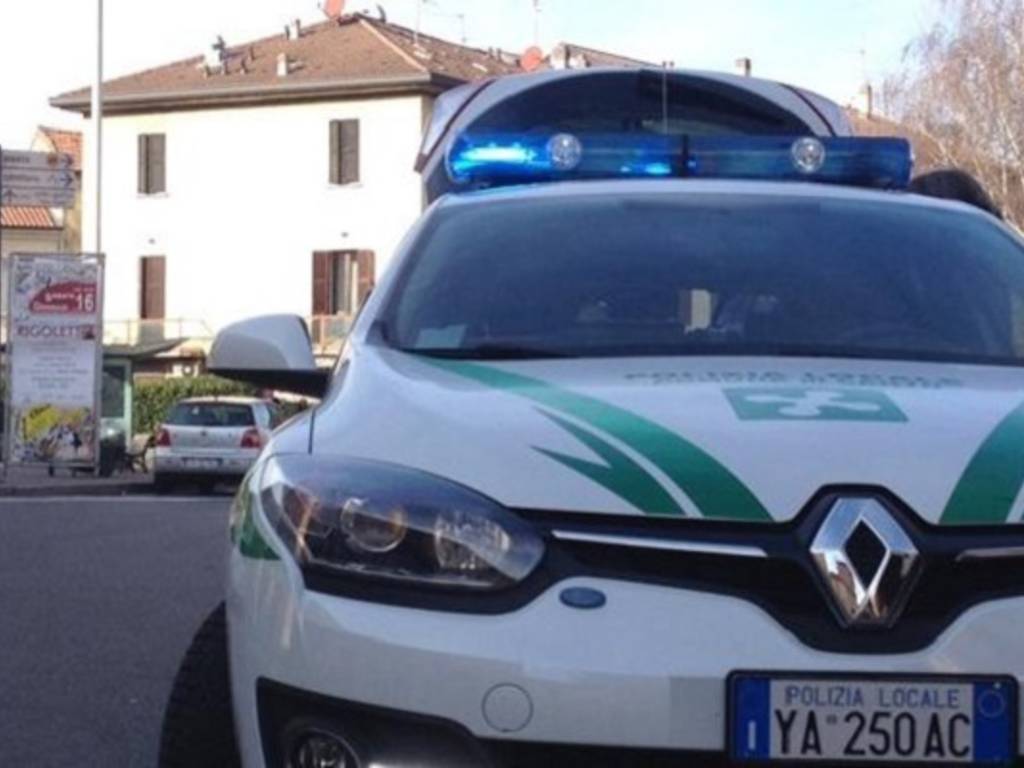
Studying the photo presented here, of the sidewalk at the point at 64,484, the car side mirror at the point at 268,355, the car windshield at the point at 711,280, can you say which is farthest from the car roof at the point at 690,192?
the sidewalk at the point at 64,484

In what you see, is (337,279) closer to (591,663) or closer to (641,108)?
(641,108)

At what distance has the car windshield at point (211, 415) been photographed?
33.4 m

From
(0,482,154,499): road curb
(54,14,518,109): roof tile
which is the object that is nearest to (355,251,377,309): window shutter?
(54,14,518,109): roof tile

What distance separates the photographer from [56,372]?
3144 centimetres

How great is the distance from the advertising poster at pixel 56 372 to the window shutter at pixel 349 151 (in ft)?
89.1

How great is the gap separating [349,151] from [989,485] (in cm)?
5586

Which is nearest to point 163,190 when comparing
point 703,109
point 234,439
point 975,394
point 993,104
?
point 993,104

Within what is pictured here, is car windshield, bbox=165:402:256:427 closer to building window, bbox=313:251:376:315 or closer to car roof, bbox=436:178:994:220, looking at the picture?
building window, bbox=313:251:376:315

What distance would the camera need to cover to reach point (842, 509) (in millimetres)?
3580

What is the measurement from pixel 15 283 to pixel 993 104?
20239mm

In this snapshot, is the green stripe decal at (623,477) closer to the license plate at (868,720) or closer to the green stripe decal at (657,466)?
the green stripe decal at (657,466)

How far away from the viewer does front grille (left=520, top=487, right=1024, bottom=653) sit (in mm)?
3537

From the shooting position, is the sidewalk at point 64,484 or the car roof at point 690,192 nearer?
the car roof at point 690,192

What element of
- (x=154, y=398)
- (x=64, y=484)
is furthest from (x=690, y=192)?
(x=154, y=398)
